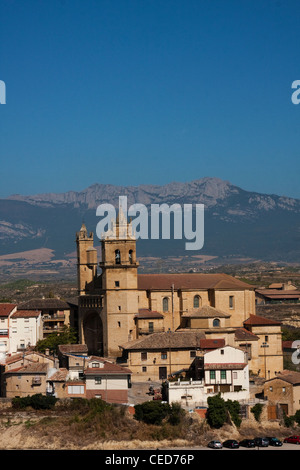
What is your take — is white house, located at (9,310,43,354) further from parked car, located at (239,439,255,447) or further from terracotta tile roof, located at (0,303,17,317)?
parked car, located at (239,439,255,447)

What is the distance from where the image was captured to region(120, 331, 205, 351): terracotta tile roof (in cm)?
6431

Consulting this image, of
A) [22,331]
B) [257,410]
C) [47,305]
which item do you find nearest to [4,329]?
[22,331]

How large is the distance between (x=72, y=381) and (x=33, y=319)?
51.2 ft

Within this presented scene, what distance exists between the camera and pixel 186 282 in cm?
7425

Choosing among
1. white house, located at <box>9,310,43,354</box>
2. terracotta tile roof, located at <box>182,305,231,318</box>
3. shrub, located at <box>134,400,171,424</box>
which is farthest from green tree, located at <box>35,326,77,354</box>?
shrub, located at <box>134,400,171,424</box>

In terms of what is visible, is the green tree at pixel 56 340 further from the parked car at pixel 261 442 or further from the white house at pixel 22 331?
the parked car at pixel 261 442

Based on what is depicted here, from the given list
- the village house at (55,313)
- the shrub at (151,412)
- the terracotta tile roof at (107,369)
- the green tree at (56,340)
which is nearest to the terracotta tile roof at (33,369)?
the terracotta tile roof at (107,369)

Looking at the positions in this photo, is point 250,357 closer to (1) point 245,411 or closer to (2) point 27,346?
(1) point 245,411

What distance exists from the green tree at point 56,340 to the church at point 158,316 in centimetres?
90

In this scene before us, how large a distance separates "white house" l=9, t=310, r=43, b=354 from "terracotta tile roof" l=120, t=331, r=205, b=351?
1064cm

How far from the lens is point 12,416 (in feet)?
188

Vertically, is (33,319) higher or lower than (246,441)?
higher
